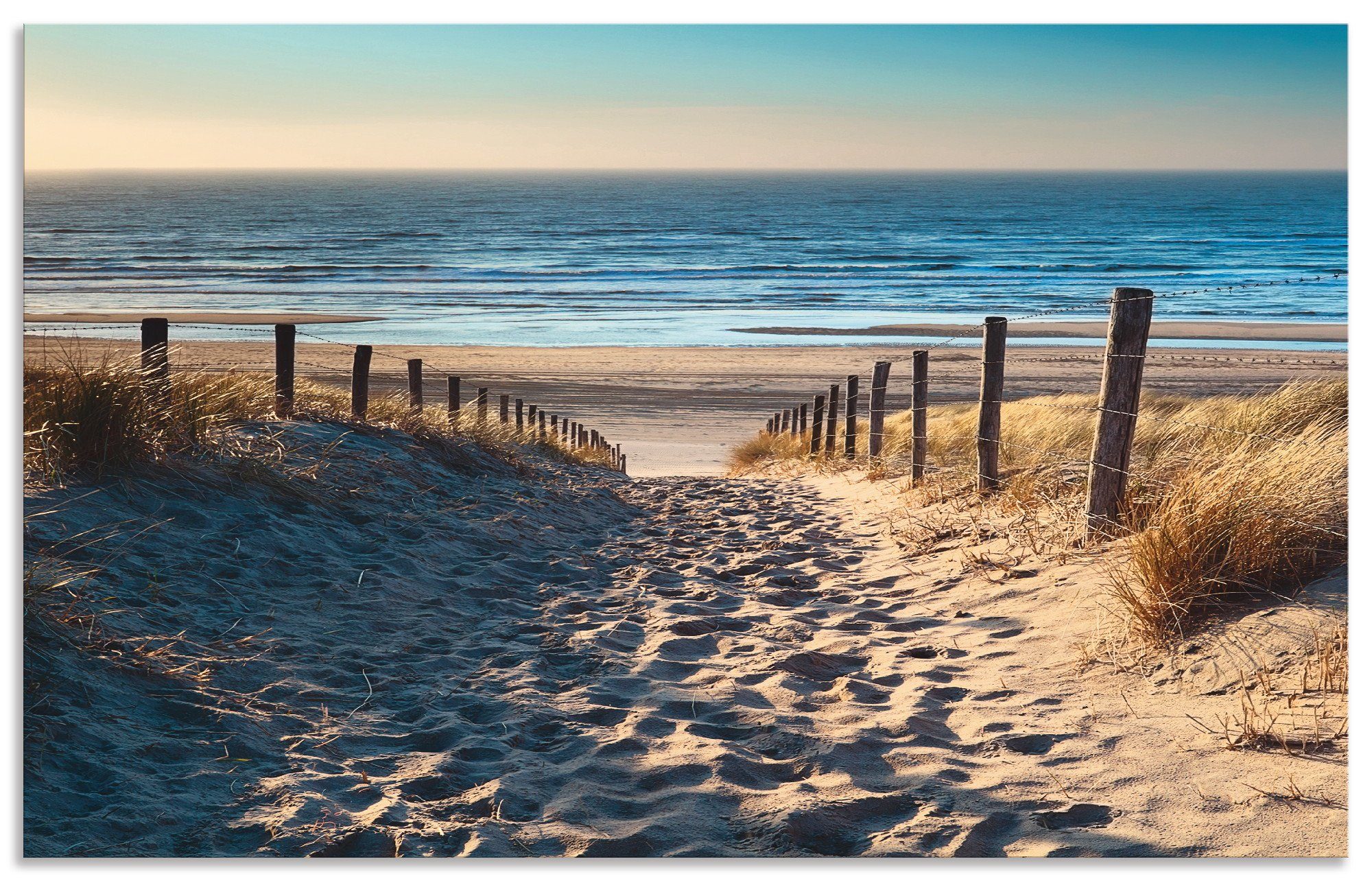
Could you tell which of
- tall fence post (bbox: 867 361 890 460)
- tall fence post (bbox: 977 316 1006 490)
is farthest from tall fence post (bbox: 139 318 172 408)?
tall fence post (bbox: 867 361 890 460)

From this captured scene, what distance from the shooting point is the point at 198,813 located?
2.59 m

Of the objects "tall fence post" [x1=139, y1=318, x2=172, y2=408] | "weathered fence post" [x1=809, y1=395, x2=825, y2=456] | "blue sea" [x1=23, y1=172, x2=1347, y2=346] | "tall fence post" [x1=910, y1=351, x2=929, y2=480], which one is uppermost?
"blue sea" [x1=23, y1=172, x2=1347, y2=346]

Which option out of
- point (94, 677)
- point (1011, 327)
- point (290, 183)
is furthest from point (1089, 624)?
point (290, 183)

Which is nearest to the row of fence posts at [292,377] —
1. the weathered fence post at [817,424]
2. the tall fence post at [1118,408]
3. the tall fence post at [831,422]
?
the weathered fence post at [817,424]

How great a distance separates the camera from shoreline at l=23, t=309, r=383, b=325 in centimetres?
2908

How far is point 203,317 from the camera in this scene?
107ft

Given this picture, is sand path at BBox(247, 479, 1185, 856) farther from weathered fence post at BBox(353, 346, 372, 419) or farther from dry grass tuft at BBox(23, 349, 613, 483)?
weathered fence post at BBox(353, 346, 372, 419)

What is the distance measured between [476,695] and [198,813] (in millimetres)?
1204

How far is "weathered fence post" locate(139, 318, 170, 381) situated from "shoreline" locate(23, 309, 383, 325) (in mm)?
25304

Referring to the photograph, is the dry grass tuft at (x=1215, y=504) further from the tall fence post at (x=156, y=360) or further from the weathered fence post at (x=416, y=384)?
the weathered fence post at (x=416, y=384)

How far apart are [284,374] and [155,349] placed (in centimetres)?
127

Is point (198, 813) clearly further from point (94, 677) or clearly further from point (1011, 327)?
point (1011, 327)

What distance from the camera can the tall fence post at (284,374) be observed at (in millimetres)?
6723

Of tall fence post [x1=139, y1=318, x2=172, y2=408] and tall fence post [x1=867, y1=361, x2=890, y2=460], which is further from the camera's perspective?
tall fence post [x1=867, y1=361, x2=890, y2=460]
